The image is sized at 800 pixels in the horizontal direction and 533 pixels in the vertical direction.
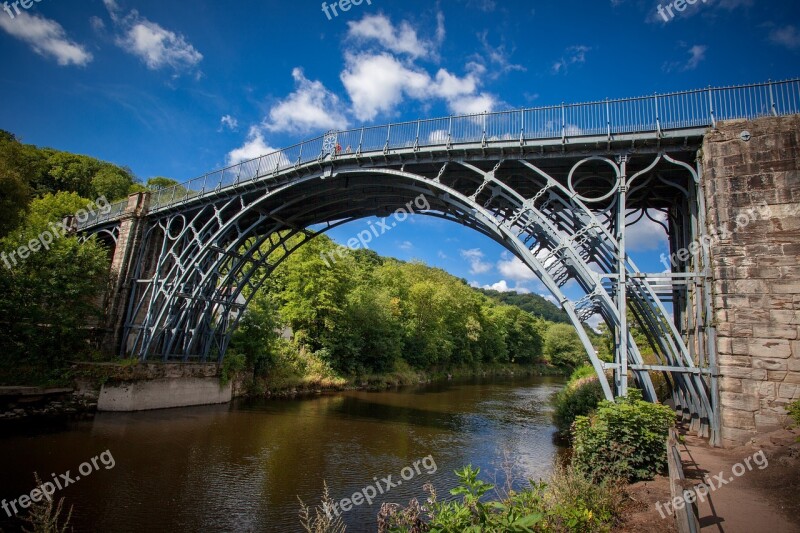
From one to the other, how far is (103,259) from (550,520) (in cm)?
2186

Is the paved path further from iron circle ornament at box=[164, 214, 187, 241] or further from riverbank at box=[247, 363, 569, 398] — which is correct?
iron circle ornament at box=[164, 214, 187, 241]

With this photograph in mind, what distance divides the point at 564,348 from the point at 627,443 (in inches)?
2703

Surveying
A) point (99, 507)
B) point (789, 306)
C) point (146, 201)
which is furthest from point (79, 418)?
point (789, 306)

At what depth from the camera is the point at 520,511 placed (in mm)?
5191

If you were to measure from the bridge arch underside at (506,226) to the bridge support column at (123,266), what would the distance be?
409mm

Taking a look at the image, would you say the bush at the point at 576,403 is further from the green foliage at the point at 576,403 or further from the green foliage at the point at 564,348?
the green foliage at the point at 564,348

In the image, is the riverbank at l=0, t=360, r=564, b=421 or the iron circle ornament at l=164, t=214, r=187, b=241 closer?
the riverbank at l=0, t=360, r=564, b=421

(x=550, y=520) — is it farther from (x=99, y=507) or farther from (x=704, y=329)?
(x=99, y=507)

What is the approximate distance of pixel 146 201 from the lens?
24375 mm

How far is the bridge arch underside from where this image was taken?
35.3 feet

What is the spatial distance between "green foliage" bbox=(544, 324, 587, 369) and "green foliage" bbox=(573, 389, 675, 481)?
65.8 m

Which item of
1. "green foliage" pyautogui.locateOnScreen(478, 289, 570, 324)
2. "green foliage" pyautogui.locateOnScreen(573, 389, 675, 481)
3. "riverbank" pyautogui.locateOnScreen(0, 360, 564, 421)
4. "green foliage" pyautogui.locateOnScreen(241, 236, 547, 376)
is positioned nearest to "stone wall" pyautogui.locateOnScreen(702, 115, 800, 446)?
"green foliage" pyautogui.locateOnScreen(573, 389, 675, 481)

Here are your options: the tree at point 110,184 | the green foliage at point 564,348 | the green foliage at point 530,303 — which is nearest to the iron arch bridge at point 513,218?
the tree at point 110,184

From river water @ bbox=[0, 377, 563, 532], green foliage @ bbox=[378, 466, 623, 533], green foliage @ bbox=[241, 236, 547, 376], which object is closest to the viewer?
green foliage @ bbox=[378, 466, 623, 533]
